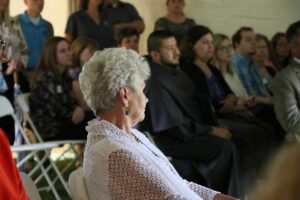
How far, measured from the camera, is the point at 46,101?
3992 millimetres

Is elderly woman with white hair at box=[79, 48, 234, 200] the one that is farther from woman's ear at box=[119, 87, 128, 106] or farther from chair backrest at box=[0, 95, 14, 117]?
chair backrest at box=[0, 95, 14, 117]

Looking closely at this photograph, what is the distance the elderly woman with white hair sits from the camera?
1862mm

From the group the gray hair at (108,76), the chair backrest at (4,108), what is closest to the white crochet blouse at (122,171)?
the gray hair at (108,76)

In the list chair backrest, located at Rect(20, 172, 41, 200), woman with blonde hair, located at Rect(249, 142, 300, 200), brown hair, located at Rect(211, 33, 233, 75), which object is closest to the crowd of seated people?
brown hair, located at Rect(211, 33, 233, 75)

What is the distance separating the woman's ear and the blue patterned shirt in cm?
292

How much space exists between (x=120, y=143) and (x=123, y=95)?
0.68ft

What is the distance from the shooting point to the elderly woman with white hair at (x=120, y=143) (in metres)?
1.86

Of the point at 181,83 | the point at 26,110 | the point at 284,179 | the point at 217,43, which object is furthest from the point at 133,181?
the point at 217,43

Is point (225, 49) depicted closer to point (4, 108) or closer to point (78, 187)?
point (4, 108)

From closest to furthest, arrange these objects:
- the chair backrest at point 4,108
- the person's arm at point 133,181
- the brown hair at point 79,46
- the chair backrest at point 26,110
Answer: the person's arm at point 133,181
the chair backrest at point 4,108
the chair backrest at point 26,110
the brown hair at point 79,46

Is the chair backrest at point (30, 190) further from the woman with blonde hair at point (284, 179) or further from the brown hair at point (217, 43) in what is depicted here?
the brown hair at point (217, 43)

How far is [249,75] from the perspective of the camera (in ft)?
16.3

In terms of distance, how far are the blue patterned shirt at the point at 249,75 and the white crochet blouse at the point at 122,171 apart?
300 centimetres

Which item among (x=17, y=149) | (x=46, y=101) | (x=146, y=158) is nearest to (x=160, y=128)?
(x=46, y=101)
